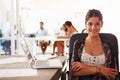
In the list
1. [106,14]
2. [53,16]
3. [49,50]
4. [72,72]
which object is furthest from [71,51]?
[53,16]

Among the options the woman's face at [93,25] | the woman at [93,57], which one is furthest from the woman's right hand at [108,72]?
the woman's face at [93,25]

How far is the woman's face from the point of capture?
6.32 feet

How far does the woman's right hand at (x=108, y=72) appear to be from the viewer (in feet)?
6.31

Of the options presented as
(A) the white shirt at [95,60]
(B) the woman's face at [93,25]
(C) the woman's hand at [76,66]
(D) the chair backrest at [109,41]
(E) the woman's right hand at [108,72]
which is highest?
(B) the woman's face at [93,25]

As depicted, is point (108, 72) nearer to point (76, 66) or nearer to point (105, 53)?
point (105, 53)

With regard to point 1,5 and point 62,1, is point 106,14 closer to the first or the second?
point 62,1

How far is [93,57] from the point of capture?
194 cm

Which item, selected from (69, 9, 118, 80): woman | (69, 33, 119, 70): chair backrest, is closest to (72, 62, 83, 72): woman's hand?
(69, 9, 118, 80): woman

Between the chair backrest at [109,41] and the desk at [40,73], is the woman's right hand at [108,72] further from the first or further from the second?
the desk at [40,73]

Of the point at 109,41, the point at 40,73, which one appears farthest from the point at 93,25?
the point at 40,73

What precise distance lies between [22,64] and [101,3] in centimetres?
636

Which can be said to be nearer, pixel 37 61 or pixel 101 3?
pixel 37 61

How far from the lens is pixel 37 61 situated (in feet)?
5.99

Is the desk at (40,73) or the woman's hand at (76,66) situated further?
the woman's hand at (76,66)
